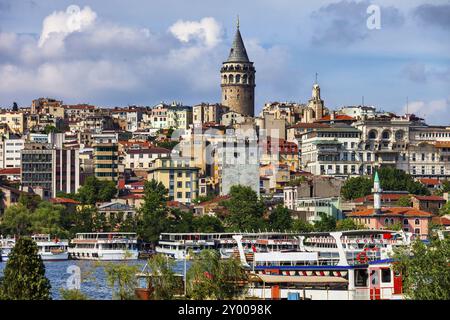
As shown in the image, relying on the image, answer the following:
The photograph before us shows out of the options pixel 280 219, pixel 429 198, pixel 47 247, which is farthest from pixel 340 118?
pixel 47 247

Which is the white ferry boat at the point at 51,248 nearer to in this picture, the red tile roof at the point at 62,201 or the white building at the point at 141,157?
the red tile roof at the point at 62,201

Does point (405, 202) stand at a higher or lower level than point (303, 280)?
higher

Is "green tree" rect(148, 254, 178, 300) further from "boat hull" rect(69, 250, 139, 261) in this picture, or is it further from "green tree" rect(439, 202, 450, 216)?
"green tree" rect(439, 202, 450, 216)

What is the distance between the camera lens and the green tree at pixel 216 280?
24.1 meters

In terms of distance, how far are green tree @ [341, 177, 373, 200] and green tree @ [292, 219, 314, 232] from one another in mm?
10158

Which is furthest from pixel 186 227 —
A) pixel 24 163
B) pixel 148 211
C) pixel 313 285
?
pixel 313 285

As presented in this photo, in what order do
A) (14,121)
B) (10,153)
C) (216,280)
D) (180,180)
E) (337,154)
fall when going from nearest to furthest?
(216,280), (180,180), (337,154), (10,153), (14,121)

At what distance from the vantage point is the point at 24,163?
88.6 meters

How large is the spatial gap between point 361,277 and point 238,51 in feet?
308

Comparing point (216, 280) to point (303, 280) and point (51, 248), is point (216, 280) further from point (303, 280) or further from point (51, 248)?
point (51, 248)

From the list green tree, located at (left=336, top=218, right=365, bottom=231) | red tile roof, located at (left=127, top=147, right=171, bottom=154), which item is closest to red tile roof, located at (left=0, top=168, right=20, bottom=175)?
red tile roof, located at (left=127, top=147, right=171, bottom=154)

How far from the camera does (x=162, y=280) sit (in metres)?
25.5

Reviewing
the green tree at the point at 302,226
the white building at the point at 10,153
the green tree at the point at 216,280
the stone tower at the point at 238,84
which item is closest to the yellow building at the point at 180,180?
the green tree at the point at 302,226
